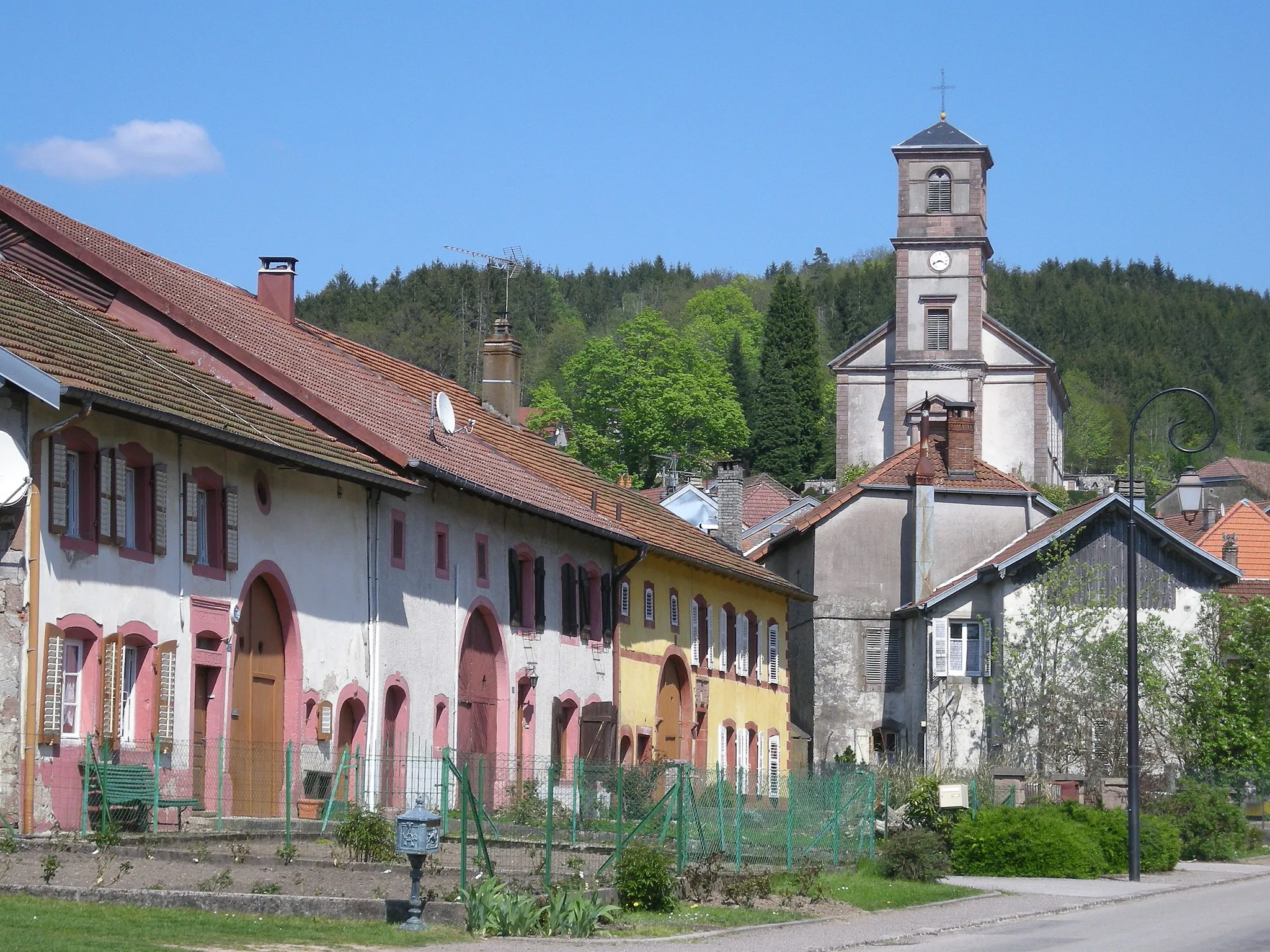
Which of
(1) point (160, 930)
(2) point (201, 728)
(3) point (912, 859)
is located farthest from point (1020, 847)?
(1) point (160, 930)

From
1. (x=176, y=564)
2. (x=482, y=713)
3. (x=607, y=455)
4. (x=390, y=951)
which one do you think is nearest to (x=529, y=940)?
(x=390, y=951)

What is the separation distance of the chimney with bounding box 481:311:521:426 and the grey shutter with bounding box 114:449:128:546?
824 inches

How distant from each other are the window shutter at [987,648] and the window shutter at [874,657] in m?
6.70

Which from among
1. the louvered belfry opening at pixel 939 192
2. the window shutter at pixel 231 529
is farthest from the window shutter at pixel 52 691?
the louvered belfry opening at pixel 939 192

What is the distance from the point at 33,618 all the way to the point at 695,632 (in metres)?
24.6

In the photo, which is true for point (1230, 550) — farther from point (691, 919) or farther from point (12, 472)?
point (12, 472)

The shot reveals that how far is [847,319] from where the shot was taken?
172 meters

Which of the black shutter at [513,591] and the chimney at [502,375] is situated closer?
the black shutter at [513,591]

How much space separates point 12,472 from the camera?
20766 mm

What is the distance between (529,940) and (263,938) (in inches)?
94.0

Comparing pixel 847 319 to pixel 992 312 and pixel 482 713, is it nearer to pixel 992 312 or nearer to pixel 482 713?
pixel 992 312

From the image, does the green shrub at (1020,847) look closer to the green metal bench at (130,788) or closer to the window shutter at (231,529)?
the window shutter at (231,529)

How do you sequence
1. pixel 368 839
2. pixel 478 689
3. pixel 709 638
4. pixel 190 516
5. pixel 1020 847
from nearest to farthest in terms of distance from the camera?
pixel 368 839 → pixel 190 516 → pixel 1020 847 → pixel 478 689 → pixel 709 638

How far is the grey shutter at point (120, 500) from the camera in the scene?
74.0ft
